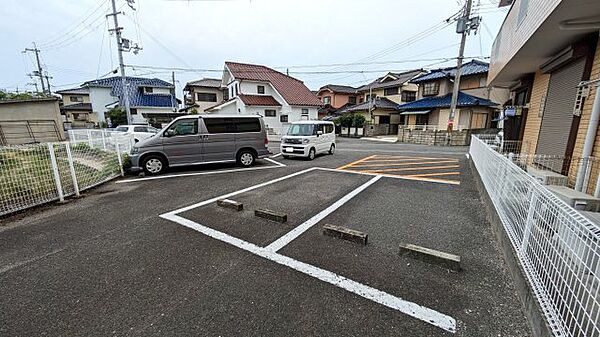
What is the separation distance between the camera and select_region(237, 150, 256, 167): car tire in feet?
28.3

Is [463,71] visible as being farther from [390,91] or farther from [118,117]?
[118,117]

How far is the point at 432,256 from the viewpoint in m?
2.81

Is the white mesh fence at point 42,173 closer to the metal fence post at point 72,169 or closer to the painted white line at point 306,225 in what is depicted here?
the metal fence post at point 72,169

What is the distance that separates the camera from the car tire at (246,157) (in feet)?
28.3

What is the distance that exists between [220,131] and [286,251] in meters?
6.11

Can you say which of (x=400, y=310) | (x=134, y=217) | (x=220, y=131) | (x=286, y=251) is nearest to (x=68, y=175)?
(x=134, y=217)

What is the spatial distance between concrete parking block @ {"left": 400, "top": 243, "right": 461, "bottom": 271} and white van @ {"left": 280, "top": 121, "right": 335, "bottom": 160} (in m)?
7.25

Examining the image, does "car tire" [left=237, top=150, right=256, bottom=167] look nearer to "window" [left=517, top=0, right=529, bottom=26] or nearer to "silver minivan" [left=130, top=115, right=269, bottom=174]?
"silver minivan" [left=130, top=115, right=269, bottom=174]

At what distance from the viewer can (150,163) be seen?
7.46 meters

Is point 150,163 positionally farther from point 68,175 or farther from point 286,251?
point 286,251

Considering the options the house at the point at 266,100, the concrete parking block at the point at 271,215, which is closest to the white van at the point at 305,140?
the concrete parking block at the point at 271,215

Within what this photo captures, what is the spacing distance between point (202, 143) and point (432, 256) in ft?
23.6

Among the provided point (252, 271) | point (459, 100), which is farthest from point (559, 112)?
point (459, 100)

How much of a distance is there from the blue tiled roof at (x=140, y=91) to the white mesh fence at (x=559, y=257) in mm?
33295
